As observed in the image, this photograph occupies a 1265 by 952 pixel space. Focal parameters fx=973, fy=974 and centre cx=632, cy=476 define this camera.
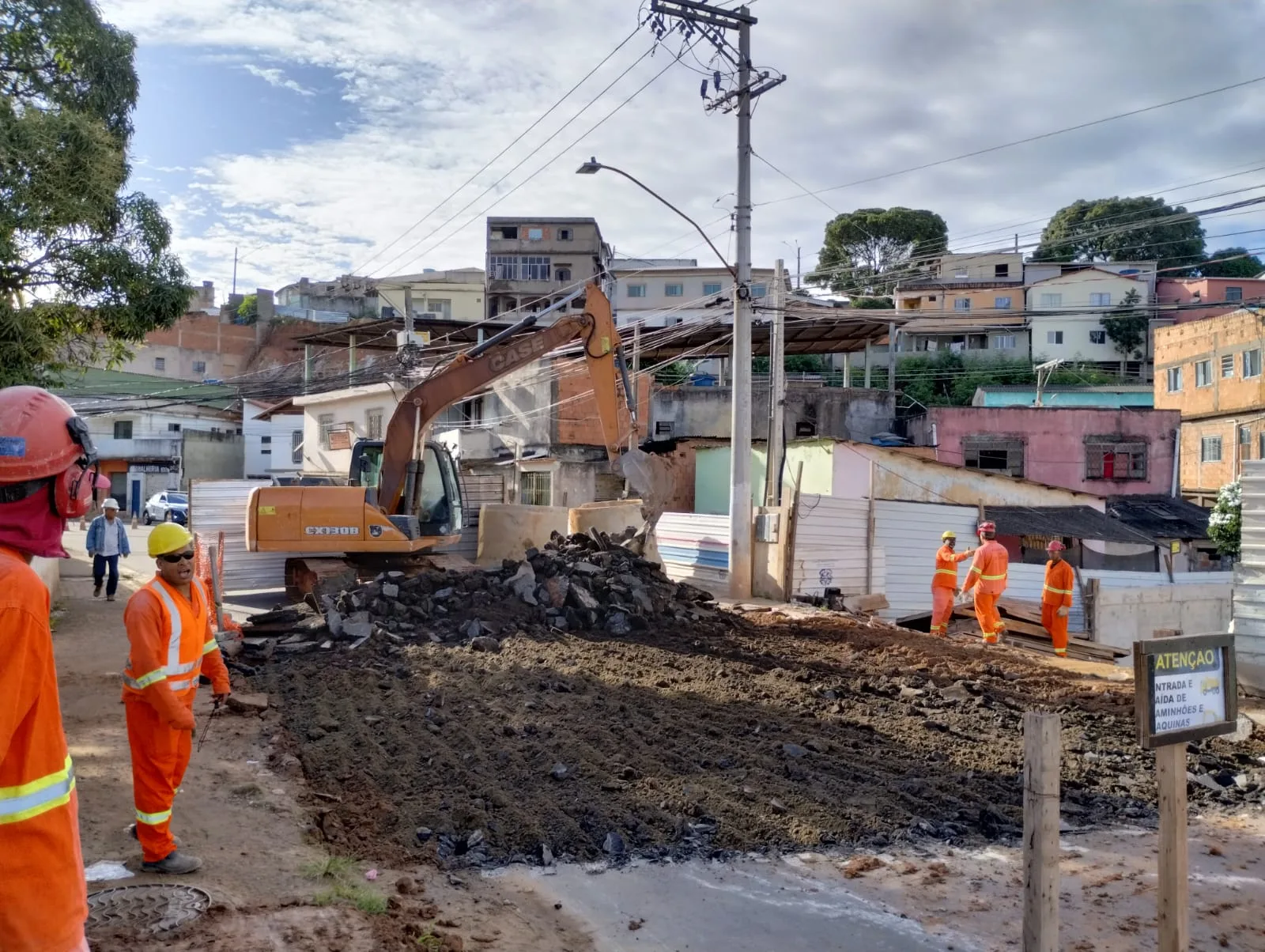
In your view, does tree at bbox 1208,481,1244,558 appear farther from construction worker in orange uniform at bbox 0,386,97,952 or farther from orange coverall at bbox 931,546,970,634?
construction worker in orange uniform at bbox 0,386,97,952

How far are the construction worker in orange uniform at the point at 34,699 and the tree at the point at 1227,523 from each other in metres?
28.4

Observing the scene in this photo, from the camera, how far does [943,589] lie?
575 inches

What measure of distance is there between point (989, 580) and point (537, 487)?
1756 centimetres

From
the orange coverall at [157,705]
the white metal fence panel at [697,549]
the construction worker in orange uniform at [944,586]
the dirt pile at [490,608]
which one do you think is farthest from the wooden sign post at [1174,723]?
the white metal fence panel at [697,549]

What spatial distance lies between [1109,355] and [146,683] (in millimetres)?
56205

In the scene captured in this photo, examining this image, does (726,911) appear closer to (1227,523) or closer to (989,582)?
(989,582)

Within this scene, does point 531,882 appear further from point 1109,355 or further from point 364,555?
point 1109,355

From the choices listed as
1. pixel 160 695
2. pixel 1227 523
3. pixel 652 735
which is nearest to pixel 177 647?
pixel 160 695

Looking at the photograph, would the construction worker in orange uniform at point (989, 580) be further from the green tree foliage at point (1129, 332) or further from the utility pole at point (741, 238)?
the green tree foliage at point (1129, 332)

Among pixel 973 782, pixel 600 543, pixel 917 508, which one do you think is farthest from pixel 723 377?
pixel 973 782

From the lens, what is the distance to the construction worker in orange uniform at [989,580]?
13586 millimetres

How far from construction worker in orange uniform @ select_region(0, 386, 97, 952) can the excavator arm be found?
12249 millimetres

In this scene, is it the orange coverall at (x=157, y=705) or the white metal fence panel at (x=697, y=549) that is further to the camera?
the white metal fence panel at (x=697, y=549)

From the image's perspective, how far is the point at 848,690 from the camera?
9.30m
